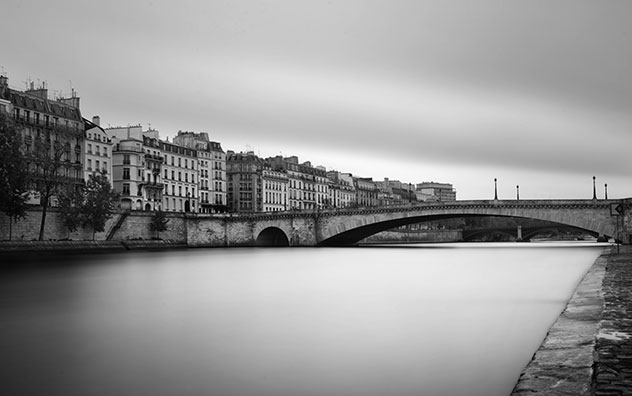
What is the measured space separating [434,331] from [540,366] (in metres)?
5.58

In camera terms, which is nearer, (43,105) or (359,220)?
(43,105)

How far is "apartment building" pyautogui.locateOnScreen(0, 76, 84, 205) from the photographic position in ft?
195

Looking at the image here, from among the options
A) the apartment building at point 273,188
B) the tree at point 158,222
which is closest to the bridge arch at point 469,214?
the tree at point 158,222

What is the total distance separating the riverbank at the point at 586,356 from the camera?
590 centimetres

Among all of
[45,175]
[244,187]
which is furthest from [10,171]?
[244,187]

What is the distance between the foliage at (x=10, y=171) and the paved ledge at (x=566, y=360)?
43.9 m

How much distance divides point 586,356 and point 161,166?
7933 cm

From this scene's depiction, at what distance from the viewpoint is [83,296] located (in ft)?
67.2

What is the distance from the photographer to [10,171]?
47.2m

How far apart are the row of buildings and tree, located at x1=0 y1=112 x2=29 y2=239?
862 centimetres

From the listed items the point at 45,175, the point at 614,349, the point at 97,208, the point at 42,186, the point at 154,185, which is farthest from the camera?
the point at 154,185

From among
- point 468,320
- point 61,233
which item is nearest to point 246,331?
point 468,320

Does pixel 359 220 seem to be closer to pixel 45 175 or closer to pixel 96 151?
pixel 96 151

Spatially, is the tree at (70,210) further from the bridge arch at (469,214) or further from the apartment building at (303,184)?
the apartment building at (303,184)
